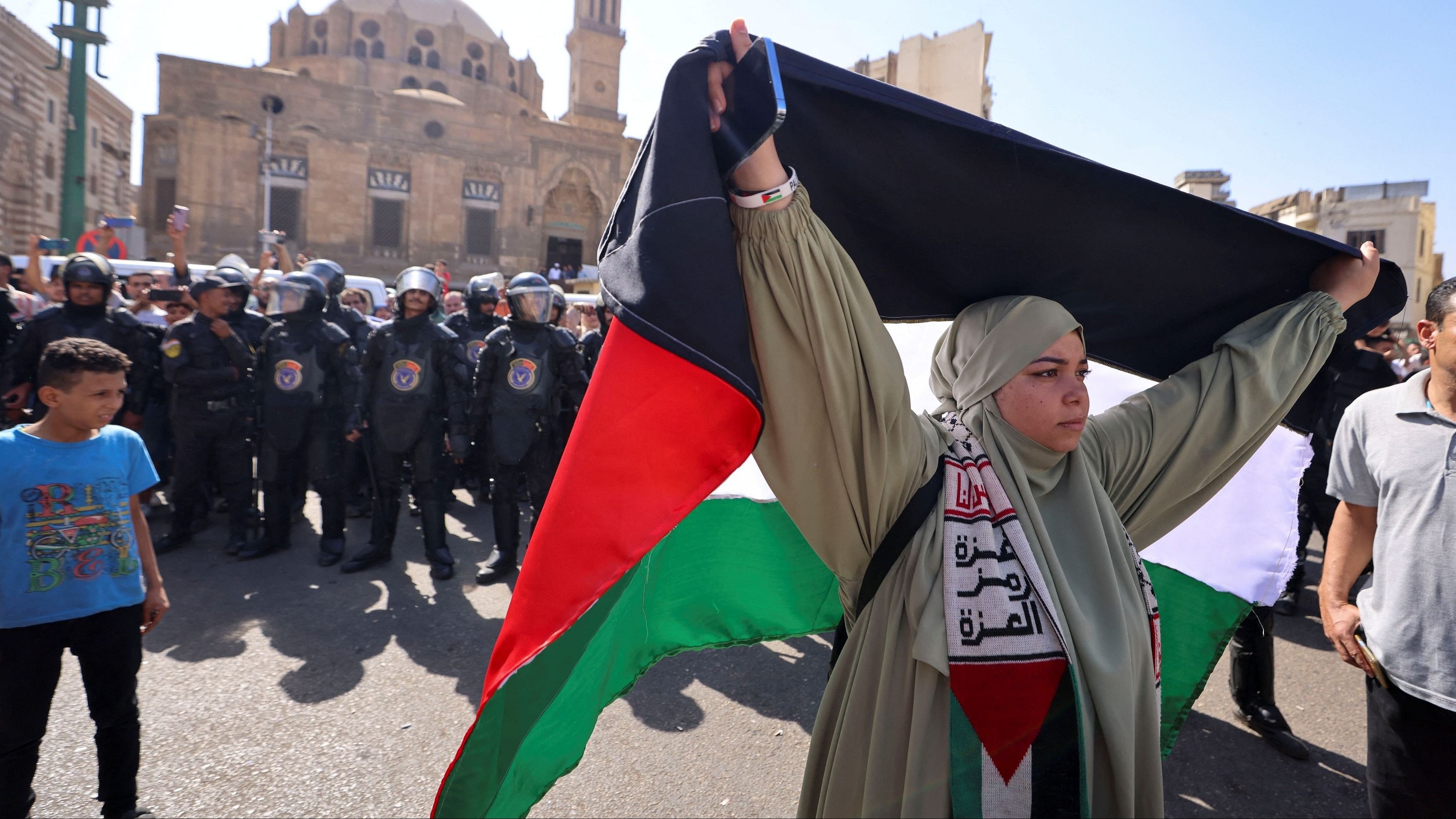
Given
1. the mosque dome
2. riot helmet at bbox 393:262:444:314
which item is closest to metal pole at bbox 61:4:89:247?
riot helmet at bbox 393:262:444:314

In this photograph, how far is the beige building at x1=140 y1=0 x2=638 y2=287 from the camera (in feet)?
131

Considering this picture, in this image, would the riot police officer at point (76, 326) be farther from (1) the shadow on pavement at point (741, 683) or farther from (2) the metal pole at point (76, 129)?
(2) the metal pole at point (76, 129)

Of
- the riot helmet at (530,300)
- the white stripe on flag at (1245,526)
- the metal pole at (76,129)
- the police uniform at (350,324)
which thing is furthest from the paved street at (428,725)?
the metal pole at (76,129)

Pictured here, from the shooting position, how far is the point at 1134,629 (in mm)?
1587

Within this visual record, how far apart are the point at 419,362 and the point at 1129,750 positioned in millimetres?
5518

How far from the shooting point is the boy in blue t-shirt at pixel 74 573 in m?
2.59

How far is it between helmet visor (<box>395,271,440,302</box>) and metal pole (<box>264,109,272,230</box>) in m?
39.8

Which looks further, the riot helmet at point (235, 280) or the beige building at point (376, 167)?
the beige building at point (376, 167)

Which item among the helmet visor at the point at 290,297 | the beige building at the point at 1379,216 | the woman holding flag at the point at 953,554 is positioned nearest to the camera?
the woman holding flag at the point at 953,554

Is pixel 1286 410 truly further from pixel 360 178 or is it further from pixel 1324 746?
pixel 360 178

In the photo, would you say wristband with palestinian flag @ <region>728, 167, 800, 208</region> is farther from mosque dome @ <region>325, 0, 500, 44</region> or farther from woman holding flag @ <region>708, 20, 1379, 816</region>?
mosque dome @ <region>325, 0, 500, 44</region>

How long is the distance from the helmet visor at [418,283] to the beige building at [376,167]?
124 feet

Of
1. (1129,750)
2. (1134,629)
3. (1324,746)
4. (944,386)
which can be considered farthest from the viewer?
(1324,746)

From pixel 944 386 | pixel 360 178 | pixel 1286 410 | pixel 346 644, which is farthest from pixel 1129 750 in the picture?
pixel 360 178
